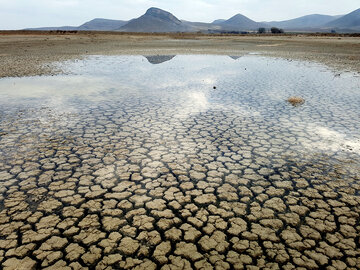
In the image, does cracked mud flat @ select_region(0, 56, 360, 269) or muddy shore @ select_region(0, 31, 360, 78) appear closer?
cracked mud flat @ select_region(0, 56, 360, 269)

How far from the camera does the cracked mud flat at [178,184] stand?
2.77 m

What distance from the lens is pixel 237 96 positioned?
8938 millimetres

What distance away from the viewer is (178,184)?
398cm

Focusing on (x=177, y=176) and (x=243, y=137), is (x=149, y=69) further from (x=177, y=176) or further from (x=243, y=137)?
(x=177, y=176)

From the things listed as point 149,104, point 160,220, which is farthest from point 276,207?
point 149,104

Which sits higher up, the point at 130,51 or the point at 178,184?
the point at 130,51

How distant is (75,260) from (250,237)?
Answer: 1833 millimetres

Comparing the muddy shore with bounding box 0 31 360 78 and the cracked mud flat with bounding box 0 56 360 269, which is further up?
the muddy shore with bounding box 0 31 360 78

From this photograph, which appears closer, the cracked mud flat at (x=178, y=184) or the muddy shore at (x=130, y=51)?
the cracked mud flat at (x=178, y=184)

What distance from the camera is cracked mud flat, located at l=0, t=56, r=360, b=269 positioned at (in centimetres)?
277

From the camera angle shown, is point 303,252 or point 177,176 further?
point 177,176

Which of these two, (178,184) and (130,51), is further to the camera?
(130,51)

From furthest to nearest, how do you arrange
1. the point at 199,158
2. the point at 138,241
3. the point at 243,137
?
the point at 243,137, the point at 199,158, the point at 138,241

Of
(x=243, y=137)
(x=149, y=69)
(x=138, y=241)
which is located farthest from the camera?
(x=149, y=69)
